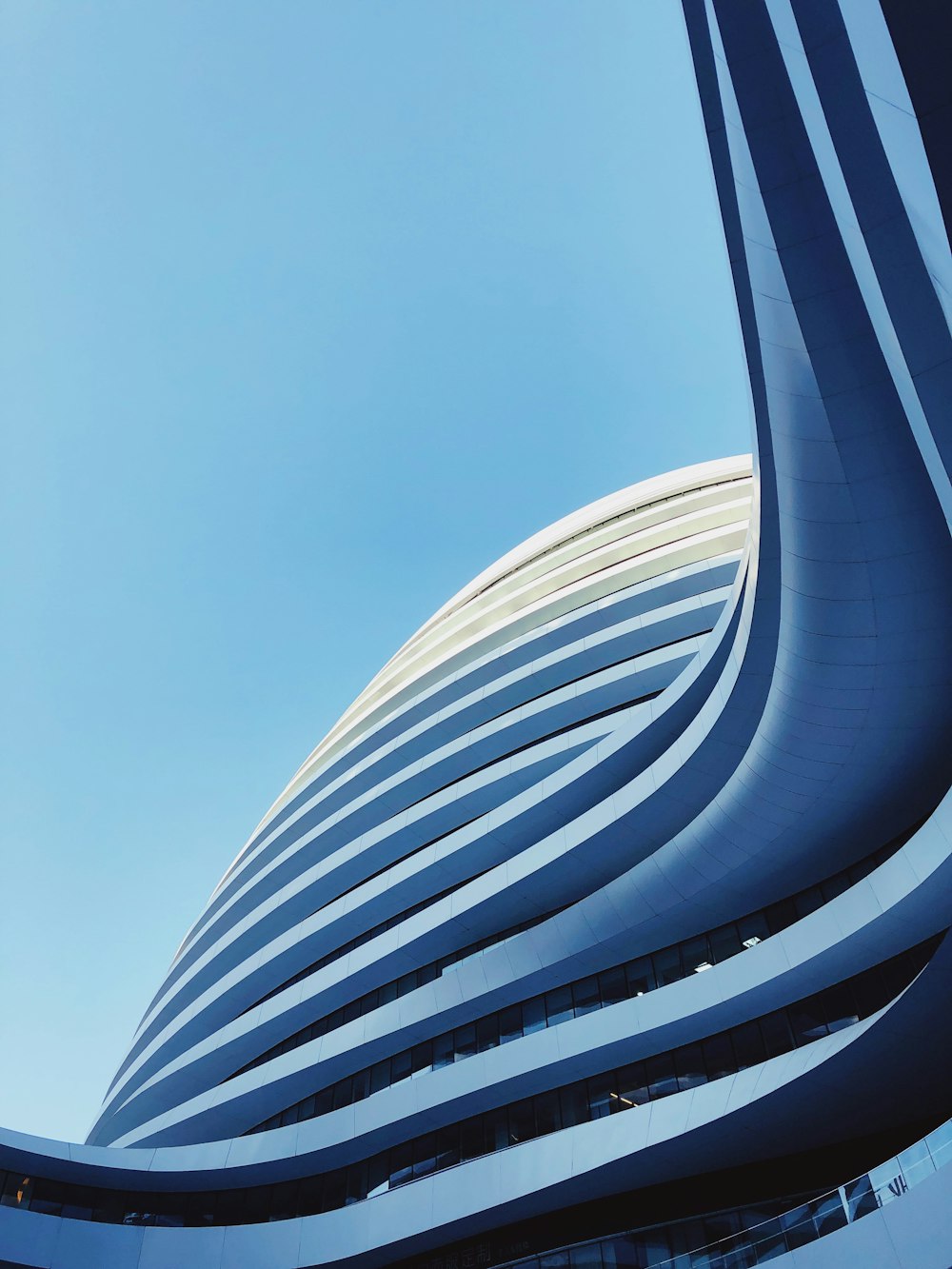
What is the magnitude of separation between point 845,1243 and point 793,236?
13208 millimetres

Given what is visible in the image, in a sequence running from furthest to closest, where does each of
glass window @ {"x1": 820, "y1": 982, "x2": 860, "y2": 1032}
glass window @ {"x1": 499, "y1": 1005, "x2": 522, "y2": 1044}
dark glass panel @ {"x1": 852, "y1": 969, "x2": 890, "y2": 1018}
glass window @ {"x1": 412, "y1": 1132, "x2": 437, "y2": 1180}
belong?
glass window @ {"x1": 499, "y1": 1005, "x2": 522, "y2": 1044} < glass window @ {"x1": 412, "y1": 1132, "x2": 437, "y2": 1180} < glass window @ {"x1": 820, "y1": 982, "x2": 860, "y2": 1032} < dark glass panel @ {"x1": 852, "y1": 969, "x2": 890, "y2": 1018}

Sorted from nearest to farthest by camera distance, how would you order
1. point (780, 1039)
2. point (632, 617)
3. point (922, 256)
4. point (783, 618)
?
point (922, 256)
point (783, 618)
point (780, 1039)
point (632, 617)

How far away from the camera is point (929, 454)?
7676 millimetres

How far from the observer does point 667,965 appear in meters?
20.9

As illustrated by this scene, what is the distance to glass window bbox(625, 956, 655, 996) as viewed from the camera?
2083 centimetres

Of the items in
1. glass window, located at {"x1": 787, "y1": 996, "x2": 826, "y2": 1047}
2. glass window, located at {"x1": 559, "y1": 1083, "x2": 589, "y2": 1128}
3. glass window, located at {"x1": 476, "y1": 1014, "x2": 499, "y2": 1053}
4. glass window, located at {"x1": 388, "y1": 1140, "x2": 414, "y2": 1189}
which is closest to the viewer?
glass window, located at {"x1": 787, "y1": 996, "x2": 826, "y2": 1047}

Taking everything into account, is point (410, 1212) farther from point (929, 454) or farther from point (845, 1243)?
point (929, 454)

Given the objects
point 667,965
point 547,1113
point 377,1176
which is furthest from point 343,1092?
point 667,965

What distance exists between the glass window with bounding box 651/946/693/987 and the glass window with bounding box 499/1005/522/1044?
3905mm

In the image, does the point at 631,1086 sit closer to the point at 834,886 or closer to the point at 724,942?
the point at 724,942

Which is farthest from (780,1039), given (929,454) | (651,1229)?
(929,454)

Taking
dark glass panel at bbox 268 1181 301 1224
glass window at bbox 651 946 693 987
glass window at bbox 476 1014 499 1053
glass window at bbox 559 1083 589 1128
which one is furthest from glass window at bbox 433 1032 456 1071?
glass window at bbox 651 946 693 987

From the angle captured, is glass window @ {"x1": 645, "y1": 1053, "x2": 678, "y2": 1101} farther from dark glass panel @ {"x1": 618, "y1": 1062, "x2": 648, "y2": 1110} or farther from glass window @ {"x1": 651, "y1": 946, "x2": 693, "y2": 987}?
glass window @ {"x1": 651, "y1": 946, "x2": 693, "y2": 987}

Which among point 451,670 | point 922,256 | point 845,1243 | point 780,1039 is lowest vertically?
point 845,1243
